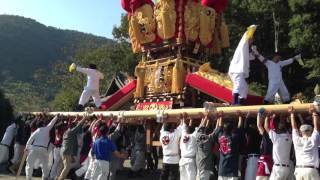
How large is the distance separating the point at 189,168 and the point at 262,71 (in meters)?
17.3

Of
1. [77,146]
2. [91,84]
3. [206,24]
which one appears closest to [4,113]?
[91,84]

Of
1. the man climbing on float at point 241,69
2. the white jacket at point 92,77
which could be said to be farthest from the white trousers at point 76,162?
the man climbing on float at point 241,69

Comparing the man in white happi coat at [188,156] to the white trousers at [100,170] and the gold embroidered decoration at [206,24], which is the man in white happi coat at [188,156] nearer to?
the white trousers at [100,170]

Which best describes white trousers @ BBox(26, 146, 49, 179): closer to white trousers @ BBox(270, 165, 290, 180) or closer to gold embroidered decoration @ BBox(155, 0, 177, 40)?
gold embroidered decoration @ BBox(155, 0, 177, 40)

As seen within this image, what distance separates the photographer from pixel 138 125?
511 inches

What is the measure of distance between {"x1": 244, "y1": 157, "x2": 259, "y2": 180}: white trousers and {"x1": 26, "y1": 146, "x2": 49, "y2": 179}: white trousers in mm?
5483

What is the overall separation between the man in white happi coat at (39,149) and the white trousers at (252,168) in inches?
216

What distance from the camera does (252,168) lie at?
8.46 metres

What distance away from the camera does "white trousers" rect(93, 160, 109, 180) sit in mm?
9719

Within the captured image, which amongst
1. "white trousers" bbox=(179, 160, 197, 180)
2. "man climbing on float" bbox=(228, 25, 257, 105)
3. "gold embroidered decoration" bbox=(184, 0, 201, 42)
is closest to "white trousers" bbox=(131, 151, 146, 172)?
"gold embroidered decoration" bbox=(184, 0, 201, 42)

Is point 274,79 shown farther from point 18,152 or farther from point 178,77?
point 18,152

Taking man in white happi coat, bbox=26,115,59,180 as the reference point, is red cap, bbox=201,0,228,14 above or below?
above

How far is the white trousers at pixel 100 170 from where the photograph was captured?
31.9 ft

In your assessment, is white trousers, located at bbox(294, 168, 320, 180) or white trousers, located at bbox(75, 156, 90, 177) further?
white trousers, located at bbox(75, 156, 90, 177)
